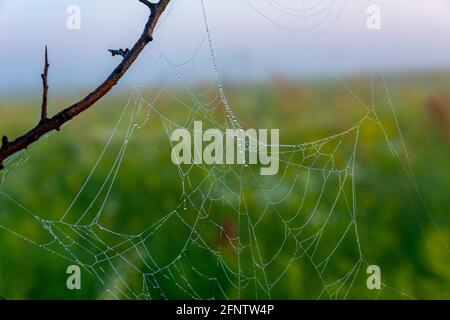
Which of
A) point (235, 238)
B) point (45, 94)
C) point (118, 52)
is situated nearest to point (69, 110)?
point (45, 94)

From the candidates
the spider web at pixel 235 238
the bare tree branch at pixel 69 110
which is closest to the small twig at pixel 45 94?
the bare tree branch at pixel 69 110

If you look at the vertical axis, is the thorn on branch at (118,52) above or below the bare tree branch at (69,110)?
above

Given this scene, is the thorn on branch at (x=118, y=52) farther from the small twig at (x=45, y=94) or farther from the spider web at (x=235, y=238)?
the spider web at (x=235, y=238)

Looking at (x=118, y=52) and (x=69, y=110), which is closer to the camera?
(x=69, y=110)

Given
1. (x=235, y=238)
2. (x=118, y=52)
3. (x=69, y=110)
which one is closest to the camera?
(x=69, y=110)

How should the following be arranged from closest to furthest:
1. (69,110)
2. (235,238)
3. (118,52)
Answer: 1. (69,110)
2. (118,52)
3. (235,238)

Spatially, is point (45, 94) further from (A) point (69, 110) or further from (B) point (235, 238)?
(B) point (235, 238)

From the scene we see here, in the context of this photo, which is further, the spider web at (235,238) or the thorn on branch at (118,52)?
the spider web at (235,238)

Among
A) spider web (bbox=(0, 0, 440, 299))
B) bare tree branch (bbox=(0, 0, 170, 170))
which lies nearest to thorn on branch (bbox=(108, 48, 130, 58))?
bare tree branch (bbox=(0, 0, 170, 170))

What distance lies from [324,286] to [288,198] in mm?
402

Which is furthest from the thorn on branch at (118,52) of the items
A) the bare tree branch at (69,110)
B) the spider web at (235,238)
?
the spider web at (235,238)

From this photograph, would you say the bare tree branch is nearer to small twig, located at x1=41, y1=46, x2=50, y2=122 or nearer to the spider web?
small twig, located at x1=41, y1=46, x2=50, y2=122

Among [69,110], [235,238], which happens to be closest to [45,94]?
[69,110]

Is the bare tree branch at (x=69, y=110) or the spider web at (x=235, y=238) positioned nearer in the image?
the bare tree branch at (x=69, y=110)
